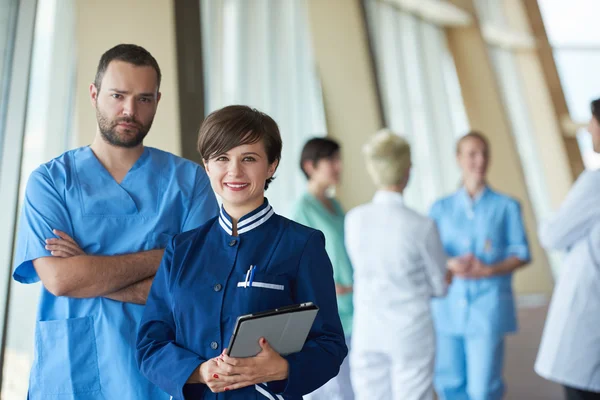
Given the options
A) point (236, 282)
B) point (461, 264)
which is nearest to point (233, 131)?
point (236, 282)

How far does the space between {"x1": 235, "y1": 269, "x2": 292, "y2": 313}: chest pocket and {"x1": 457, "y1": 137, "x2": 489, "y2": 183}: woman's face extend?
2301 mm

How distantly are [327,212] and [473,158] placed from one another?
0.96m

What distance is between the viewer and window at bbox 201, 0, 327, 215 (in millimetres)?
3367

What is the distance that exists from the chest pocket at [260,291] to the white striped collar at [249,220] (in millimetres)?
95

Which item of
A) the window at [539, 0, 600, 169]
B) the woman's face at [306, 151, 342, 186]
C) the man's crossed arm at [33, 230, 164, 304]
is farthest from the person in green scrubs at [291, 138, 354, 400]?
the window at [539, 0, 600, 169]

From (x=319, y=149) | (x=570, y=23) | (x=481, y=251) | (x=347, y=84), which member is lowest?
(x=481, y=251)

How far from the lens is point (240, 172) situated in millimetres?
1232

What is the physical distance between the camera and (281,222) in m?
1.30

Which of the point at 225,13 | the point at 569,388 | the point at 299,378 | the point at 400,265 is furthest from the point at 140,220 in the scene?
the point at 225,13

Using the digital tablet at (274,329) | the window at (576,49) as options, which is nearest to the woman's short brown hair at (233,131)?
the digital tablet at (274,329)

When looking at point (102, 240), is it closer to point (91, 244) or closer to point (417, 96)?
point (91, 244)

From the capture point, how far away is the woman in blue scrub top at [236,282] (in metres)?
1.18

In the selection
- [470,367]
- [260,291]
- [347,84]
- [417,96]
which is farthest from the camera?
[417,96]

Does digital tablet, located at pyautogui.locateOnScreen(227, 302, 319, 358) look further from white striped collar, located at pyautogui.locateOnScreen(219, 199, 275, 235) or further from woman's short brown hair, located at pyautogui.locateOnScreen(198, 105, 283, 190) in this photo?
woman's short brown hair, located at pyautogui.locateOnScreen(198, 105, 283, 190)
